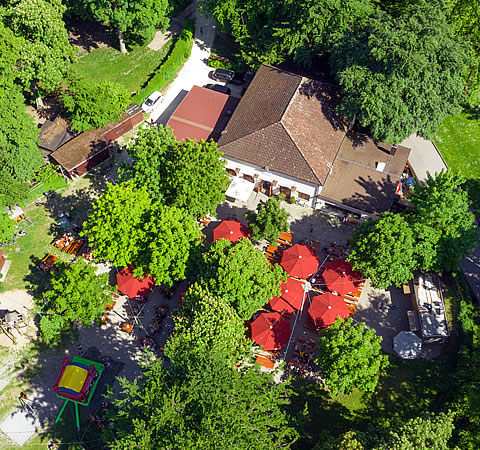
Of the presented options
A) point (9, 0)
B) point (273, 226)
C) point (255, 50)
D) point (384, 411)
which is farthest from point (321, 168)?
point (9, 0)

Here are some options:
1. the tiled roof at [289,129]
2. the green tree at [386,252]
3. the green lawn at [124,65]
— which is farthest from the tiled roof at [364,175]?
the green lawn at [124,65]

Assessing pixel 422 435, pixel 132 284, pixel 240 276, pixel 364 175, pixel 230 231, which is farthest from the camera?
pixel 364 175

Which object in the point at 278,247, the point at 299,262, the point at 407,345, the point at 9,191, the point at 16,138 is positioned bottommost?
the point at 407,345

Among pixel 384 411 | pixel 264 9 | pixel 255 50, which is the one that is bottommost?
pixel 384 411

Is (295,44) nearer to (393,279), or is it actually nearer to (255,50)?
(255,50)

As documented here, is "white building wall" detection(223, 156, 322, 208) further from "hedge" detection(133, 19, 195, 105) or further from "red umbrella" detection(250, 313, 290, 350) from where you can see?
"hedge" detection(133, 19, 195, 105)

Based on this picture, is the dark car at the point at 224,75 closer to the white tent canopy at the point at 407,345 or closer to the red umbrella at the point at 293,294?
the red umbrella at the point at 293,294

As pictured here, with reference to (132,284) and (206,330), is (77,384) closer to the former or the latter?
(132,284)

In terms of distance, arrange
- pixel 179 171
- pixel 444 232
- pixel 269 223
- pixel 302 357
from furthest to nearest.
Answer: pixel 269 223
pixel 179 171
pixel 444 232
pixel 302 357

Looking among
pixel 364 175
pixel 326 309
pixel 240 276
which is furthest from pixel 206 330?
pixel 364 175
